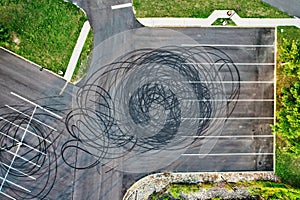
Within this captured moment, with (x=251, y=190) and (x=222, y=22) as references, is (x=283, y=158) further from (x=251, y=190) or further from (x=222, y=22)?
(x=222, y=22)

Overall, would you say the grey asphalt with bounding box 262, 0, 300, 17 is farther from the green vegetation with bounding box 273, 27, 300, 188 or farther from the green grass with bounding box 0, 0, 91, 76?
the green grass with bounding box 0, 0, 91, 76

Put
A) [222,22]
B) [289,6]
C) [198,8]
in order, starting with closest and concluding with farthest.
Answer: [198,8], [222,22], [289,6]

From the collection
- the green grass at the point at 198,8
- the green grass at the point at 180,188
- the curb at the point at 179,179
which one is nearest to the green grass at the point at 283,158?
the curb at the point at 179,179

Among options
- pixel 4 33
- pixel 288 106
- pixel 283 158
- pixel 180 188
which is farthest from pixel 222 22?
pixel 4 33

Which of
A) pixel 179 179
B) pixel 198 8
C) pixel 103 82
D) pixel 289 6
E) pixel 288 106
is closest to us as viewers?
pixel 288 106

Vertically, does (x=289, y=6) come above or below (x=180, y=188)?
above
